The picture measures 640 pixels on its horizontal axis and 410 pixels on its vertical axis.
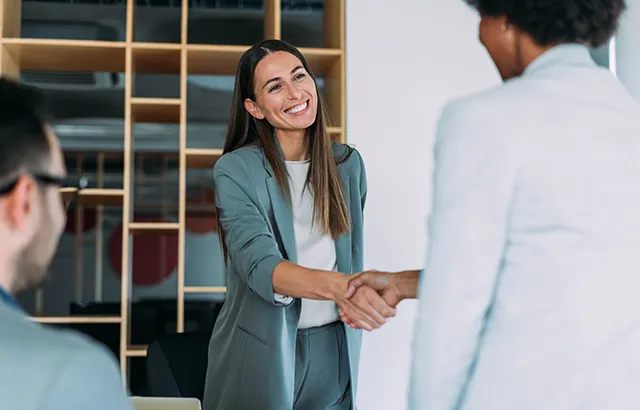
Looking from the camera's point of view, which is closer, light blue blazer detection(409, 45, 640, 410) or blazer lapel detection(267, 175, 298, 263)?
light blue blazer detection(409, 45, 640, 410)

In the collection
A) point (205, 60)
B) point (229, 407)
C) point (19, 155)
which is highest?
point (205, 60)

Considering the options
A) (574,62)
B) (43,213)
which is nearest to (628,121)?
(574,62)

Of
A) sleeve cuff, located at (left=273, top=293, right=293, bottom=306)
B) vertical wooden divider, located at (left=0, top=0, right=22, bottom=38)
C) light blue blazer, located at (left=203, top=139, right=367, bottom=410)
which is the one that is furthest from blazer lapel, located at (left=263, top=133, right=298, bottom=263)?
vertical wooden divider, located at (left=0, top=0, right=22, bottom=38)

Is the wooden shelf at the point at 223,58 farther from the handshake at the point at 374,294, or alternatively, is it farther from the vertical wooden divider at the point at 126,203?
the handshake at the point at 374,294

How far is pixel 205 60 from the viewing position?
3.60 m

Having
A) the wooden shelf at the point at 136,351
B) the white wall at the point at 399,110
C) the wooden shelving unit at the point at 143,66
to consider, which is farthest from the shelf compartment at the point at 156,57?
the wooden shelf at the point at 136,351

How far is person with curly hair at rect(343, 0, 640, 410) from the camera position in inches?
42.1

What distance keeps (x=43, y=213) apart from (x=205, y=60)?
282 centimetres

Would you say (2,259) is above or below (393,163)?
below

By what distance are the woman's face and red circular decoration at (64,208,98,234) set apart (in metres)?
3.81

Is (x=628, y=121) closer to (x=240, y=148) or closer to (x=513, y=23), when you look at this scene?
(x=513, y=23)

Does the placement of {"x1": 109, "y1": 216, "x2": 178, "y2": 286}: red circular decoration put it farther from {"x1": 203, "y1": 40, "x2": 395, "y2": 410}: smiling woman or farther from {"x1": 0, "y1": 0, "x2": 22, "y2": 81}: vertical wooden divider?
{"x1": 203, "y1": 40, "x2": 395, "y2": 410}: smiling woman

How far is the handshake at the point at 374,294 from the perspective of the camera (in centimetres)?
192

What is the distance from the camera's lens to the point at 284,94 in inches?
85.5
